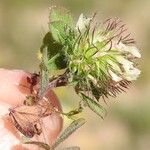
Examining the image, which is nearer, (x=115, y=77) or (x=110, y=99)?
(x=115, y=77)

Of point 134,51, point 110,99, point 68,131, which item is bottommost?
point 68,131

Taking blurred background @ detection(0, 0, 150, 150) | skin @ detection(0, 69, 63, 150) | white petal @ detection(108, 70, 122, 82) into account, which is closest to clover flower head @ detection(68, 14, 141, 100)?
white petal @ detection(108, 70, 122, 82)

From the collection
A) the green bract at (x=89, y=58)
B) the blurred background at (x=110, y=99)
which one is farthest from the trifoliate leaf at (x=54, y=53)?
the blurred background at (x=110, y=99)

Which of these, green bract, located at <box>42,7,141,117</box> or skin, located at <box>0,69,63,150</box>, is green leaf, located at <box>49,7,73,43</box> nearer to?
green bract, located at <box>42,7,141,117</box>

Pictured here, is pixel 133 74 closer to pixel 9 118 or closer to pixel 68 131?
pixel 68 131

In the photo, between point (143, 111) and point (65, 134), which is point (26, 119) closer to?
point (65, 134)

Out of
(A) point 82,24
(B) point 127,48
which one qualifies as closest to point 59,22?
(A) point 82,24

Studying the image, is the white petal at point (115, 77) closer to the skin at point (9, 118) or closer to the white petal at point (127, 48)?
the white petal at point (127, 48)

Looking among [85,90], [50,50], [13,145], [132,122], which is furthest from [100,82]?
[132,122]
